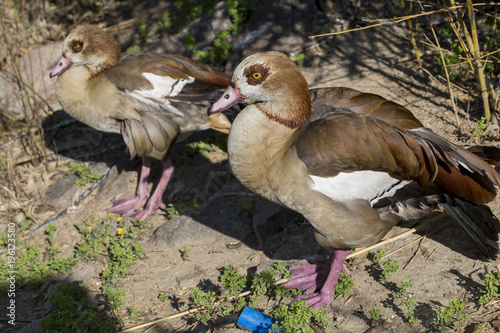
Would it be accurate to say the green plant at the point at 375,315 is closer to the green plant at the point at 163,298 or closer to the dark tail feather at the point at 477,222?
the dark tail feather at the point at 477,222

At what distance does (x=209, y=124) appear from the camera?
470 cm

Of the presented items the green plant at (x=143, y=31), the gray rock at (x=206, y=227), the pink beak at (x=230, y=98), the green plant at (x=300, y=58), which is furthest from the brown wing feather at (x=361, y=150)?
the green plant at (x=143, y=31)

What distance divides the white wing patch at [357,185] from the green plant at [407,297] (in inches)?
22.9

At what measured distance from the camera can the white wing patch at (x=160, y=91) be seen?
442cm

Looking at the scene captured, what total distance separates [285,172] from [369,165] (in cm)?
52

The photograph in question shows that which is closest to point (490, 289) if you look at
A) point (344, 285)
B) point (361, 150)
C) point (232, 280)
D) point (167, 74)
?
point (344, 285)

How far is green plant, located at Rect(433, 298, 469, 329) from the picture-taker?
8.88ft

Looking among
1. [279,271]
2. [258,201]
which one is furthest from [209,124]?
[279,271]

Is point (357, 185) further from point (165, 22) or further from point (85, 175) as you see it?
point (165, 22)

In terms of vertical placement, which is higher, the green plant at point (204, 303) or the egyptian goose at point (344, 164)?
the egyptian goose at point (344, 164)

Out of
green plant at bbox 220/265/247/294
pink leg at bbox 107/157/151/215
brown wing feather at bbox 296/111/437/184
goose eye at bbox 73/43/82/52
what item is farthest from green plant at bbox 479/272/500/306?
goose eye at bbox 73/43/82/52

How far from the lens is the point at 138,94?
14.5 feet

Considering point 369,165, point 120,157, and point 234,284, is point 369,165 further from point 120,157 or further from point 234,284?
point 120,157

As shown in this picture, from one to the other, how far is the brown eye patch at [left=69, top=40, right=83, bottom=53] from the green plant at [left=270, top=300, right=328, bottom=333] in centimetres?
315
